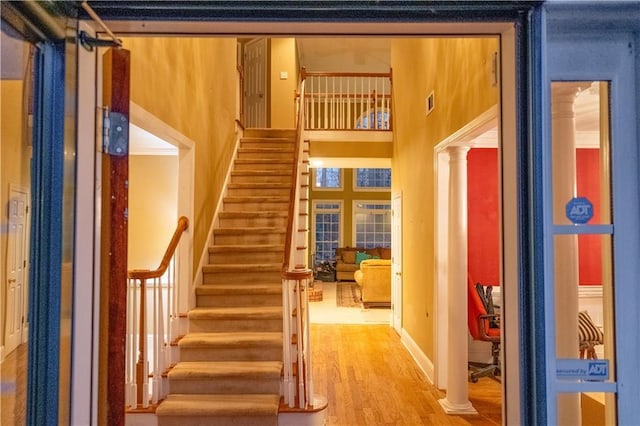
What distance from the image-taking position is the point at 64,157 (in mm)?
957

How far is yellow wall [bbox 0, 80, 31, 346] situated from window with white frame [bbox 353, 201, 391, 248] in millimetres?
11998

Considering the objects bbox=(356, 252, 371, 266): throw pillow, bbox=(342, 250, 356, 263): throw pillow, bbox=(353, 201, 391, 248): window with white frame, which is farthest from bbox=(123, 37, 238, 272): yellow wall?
bbox=(353, 201, 391, 248): window with white frame

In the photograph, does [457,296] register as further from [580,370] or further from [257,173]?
[257,173]

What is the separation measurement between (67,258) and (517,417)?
1129mm

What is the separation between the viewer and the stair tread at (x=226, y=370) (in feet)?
10.2

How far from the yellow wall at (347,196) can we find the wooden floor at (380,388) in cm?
732

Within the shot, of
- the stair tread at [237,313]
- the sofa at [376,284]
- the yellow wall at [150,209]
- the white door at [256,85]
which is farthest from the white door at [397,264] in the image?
the white door at [256,85]

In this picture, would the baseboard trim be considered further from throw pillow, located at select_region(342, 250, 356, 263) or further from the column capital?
throw pillow, located at select_region(342, 250, 356, 263)

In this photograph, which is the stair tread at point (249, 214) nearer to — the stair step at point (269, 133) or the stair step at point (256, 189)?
the stair step at point (256, 189)

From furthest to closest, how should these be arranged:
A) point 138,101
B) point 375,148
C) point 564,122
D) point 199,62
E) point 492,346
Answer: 1. point 375,148
2. point 492,346
3. point 199,62
4. point 138,101
5. point 564,122

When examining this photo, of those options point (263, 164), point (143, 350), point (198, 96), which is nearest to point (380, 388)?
point (143, 350)

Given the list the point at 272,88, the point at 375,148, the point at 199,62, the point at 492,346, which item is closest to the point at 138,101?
the point at 199,62

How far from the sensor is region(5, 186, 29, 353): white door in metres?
0.95

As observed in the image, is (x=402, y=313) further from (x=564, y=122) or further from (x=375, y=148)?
(x=564, y=122)
